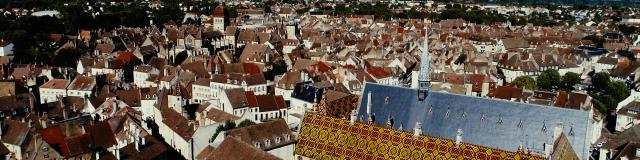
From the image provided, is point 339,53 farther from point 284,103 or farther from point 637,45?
point 637,45

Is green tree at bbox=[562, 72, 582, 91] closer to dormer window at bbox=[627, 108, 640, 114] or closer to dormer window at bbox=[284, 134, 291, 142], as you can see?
dormer window at bbox=[627, 108, 640, 114]

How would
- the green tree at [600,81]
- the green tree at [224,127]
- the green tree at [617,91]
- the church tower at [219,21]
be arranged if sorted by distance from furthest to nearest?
the church tower at [219,21] < the green tree at [600,81] < the green tree at [617,91] < the green tree at [224,127]

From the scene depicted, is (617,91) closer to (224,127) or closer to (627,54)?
(627,54)

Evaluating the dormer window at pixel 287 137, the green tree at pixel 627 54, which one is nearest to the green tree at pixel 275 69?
the dormer window at pixel 287 137

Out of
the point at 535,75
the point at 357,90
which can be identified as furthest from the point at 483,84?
the point at 535,75

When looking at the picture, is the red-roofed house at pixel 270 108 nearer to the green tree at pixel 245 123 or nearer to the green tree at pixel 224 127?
the green tree at pixel 245 123

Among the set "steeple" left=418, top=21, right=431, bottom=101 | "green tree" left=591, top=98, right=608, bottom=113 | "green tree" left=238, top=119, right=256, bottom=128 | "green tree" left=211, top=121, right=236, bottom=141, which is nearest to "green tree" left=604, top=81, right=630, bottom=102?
"green tree" left=591, top=98, right=608, bottom=113

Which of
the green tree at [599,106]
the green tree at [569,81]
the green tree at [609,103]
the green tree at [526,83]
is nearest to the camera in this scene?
the green tree at [599,106]
